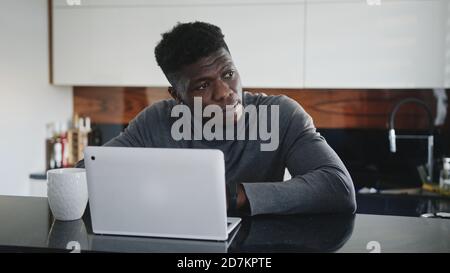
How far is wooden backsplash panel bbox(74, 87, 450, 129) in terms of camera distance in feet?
8.93

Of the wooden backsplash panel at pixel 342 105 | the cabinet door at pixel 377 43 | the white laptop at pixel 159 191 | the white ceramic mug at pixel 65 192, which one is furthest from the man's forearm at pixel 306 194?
the wooden backsplash panel at pixel 342 105

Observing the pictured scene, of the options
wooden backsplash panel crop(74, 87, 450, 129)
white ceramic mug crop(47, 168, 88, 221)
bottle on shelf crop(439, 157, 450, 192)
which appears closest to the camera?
white ceramic mug crop(47, 168, 88, 221)

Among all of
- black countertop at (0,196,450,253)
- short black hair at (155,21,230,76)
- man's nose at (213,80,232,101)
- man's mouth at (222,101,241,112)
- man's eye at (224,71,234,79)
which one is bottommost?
black countertop at (0,196,450,253)

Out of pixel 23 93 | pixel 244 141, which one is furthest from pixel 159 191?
pixel 23 93

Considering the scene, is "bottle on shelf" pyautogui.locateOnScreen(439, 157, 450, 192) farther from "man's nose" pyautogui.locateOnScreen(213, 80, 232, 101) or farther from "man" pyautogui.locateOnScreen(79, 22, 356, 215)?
"man's nose" pyautogui.locateOnScreen(213, 80, 232, 101)

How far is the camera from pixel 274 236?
971mm

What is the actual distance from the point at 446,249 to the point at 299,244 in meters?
0.26

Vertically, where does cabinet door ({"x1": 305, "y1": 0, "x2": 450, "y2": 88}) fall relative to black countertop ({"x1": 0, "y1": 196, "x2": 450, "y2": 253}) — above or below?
above

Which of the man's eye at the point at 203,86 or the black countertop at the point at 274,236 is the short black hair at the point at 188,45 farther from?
the black countertop at the point at 274,236

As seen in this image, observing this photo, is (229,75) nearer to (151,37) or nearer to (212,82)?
(212,82)

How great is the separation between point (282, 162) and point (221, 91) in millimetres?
360

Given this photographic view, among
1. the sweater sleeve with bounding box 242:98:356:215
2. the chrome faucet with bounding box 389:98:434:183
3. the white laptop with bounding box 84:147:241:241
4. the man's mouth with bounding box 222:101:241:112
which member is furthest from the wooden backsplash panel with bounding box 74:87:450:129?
the white laptop with bounding box 84:147:241:241

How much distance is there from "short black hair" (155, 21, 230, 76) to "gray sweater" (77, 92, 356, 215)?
0.51ft
